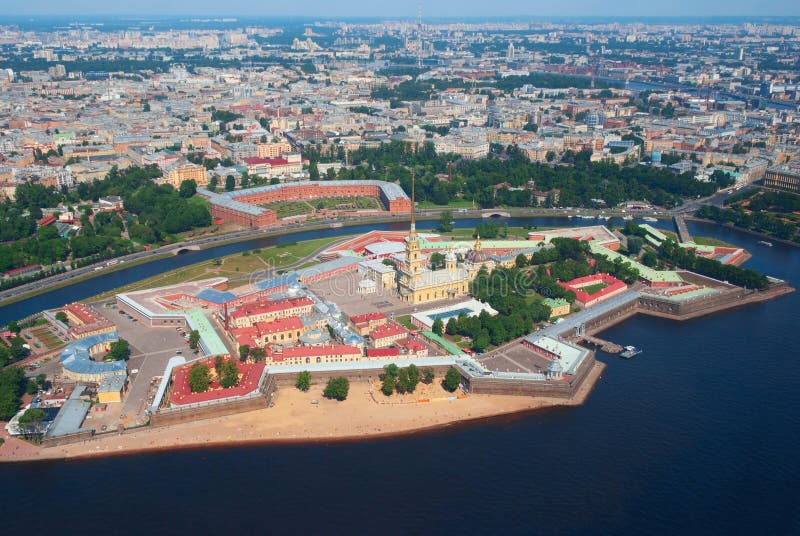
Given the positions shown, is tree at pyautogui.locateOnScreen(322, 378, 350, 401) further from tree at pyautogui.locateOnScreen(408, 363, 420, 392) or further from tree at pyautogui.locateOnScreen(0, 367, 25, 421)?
tree at pyautogui.locateOnScreen(0, 367, 25, 421)

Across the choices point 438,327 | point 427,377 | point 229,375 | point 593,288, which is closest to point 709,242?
point 593,288

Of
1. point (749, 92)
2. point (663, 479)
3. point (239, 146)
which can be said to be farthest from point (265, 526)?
point (749, 92)

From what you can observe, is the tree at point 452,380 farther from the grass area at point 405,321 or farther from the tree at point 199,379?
the tree at point 199,379

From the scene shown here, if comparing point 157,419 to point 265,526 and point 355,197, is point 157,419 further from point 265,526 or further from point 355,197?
point 355,197

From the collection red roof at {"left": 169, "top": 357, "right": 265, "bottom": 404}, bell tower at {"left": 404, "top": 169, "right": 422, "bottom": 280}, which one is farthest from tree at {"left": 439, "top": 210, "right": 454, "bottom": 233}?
red roof at {"left": 169, "top": 357, "right": 265, "bottom": 404}

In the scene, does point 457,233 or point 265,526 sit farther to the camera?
point 457,233

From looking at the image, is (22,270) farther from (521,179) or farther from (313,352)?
(521,179)

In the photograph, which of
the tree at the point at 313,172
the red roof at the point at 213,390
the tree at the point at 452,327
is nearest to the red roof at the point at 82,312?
the red roof at the point at 213,390

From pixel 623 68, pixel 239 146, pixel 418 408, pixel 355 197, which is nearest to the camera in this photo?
pixel 418 408
